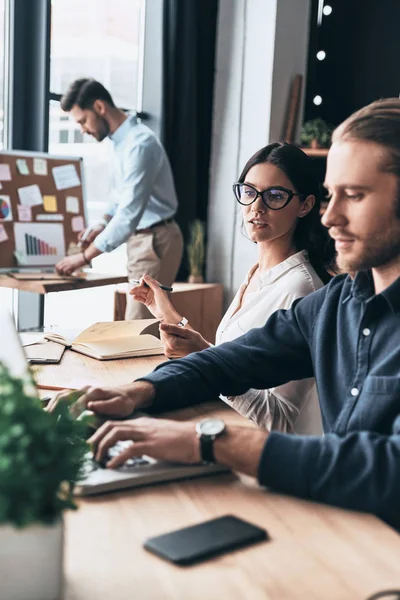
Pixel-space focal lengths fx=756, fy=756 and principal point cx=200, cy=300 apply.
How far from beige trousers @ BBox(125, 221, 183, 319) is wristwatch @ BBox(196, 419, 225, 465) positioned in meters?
2.98

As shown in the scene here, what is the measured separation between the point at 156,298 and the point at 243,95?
10.0ft

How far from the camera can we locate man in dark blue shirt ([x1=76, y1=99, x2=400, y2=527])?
108 centimetres

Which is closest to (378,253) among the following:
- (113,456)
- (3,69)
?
(113,456)

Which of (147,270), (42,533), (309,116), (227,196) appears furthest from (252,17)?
(42,533)

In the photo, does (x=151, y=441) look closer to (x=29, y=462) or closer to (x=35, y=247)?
(x=29, y=462)

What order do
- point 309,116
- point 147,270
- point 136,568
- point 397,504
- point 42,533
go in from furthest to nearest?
point 309,116 → point 147,270 → point 397,504 → point 136,568 → point 42,533

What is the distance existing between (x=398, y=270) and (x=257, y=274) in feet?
2.74

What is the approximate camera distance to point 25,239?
3.78m

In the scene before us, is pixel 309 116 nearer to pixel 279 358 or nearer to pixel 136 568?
pixel 279 358

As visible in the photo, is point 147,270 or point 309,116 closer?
point 147,270

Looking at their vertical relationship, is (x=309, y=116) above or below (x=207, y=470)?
above

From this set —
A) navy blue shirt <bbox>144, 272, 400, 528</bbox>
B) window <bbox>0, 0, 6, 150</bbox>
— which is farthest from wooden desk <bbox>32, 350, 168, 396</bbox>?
window <bbox>0, 0, 6, 150</bbox>

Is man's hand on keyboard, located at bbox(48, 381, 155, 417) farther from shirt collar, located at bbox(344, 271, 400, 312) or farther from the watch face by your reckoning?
shirt collar, located at bbox(344, 271, 400, 312)

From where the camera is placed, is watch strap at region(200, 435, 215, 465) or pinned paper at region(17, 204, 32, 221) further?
pinned paper at region(17, 204, 32, 221)
